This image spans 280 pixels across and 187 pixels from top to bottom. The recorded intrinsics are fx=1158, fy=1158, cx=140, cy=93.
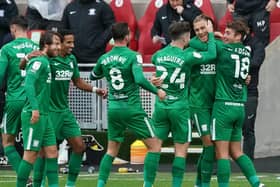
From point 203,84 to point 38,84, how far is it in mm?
2318

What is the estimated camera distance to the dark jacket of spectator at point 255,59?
61.1ft

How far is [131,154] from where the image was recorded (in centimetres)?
1977

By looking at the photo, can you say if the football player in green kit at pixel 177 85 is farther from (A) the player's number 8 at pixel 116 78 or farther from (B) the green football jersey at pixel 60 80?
(B) the green football jersey at pixel 60 80

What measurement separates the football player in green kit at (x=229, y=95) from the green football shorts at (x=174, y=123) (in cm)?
35

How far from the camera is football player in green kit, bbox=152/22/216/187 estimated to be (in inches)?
579

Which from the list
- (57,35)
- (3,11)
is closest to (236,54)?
(57,35)

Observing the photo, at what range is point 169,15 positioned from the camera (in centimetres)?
1986

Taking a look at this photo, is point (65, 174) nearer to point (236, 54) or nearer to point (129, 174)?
point (129, 174)

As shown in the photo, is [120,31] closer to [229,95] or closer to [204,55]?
[204,55]

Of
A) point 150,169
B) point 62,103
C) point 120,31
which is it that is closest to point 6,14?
point 62,103

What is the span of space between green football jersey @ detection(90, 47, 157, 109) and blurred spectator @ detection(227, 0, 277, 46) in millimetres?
4641

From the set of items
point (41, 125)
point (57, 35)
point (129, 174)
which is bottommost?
point (129, 174)

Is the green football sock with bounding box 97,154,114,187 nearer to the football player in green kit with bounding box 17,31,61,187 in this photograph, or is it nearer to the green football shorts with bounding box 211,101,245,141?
the football player in green kit with bounding box 17,31,61,187

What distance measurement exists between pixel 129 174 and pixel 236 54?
13.9 feet
